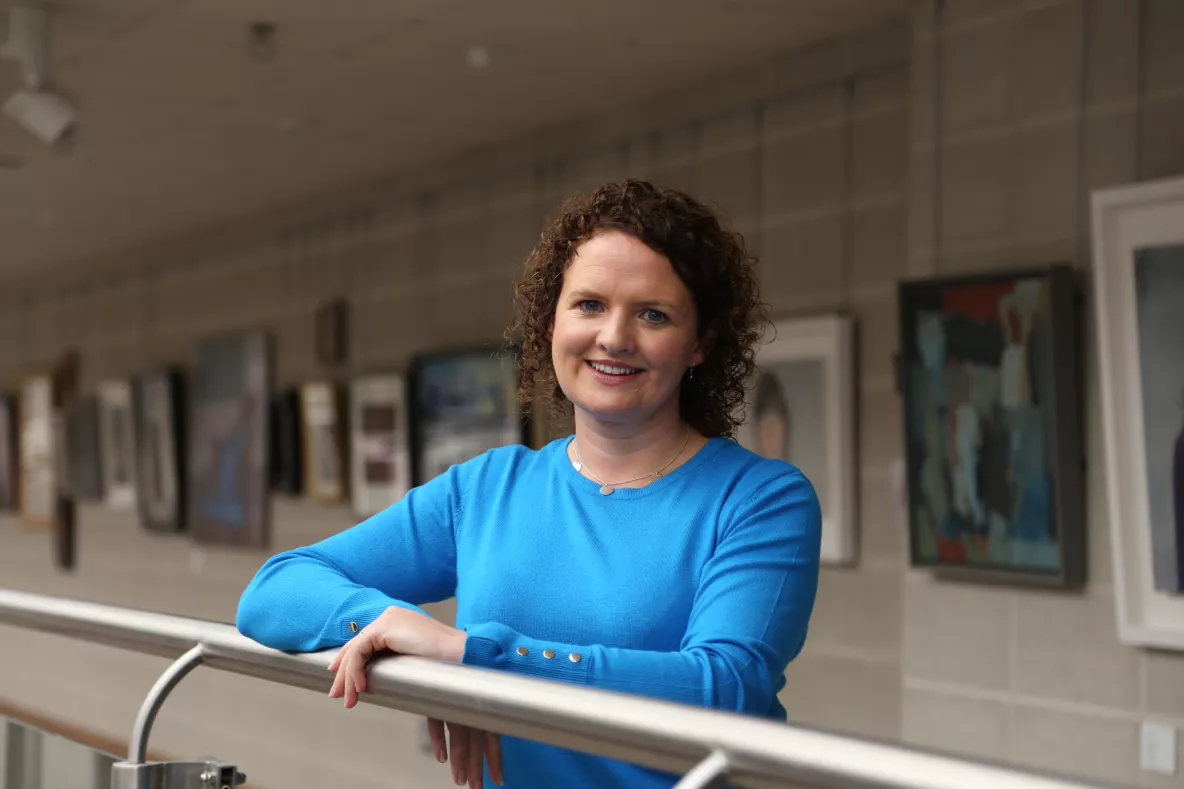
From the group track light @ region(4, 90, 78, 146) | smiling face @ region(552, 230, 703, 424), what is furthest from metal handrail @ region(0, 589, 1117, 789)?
track light @ region(4, 90, 78, 146)

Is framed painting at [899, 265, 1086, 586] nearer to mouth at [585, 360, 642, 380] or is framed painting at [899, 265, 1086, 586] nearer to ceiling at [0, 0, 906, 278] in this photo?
ceiling at [0, 0, 906, 278]

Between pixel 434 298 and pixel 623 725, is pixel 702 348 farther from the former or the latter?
pixel 434 298

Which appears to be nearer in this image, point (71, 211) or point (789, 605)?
point (789, 605)

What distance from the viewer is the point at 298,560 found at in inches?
58.0

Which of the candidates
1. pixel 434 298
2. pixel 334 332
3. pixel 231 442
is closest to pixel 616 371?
pixel 434 298

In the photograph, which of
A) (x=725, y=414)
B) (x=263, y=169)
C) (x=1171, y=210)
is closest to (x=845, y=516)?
(x=1171, y=210)

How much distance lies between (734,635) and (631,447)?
26 centimetres

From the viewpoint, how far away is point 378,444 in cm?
573

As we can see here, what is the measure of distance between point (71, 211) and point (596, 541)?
232 inches

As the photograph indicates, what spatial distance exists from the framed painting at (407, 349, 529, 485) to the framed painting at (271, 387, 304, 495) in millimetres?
958

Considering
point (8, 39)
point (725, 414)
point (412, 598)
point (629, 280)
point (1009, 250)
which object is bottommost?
point (412, 598)

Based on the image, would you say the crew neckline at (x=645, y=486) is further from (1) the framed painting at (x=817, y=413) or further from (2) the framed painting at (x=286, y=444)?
(2) the framed painting at (x=286, y=444)

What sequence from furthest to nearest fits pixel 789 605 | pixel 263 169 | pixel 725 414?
pixel 263 169 < pixel 725 414 < pixel 789 605

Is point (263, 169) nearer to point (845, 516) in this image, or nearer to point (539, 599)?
point (845, 516)
